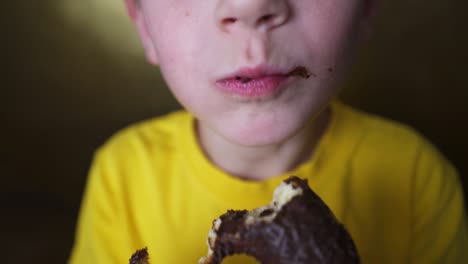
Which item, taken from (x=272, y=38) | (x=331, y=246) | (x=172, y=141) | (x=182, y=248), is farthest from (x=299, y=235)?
(x=172, y=141)

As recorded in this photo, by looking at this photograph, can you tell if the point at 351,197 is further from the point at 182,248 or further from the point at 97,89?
the point at 97,89

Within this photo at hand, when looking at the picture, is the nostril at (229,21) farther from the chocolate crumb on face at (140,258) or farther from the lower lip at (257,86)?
the chocolate crumb on face at (140,258)

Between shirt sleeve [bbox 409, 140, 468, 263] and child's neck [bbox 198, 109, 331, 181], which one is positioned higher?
child's neck [bbox 198, 109, 331, 181]

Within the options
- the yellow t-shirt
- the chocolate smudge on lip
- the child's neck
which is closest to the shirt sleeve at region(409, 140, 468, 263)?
the yellow t-shirt

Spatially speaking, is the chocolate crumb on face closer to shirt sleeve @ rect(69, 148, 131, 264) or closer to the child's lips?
the child's lips

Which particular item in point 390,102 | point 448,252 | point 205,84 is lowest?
point 448,252

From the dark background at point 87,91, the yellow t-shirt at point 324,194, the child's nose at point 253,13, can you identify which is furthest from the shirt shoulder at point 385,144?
the child's nose at point 253,13

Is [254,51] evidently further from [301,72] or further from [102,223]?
[102,223]
